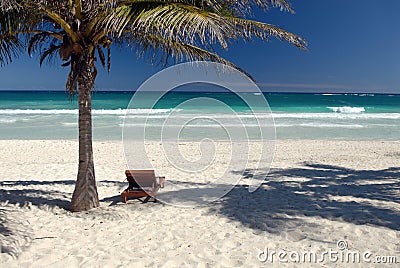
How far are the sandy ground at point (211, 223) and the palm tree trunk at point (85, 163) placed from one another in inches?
8.1

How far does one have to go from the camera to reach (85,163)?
562cm

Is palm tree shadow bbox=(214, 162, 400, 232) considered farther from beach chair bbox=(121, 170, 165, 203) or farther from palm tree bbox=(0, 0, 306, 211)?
palm tree bbox=(0, 0, 306, 211)

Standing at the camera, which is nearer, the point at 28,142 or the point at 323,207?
the point at 323,207

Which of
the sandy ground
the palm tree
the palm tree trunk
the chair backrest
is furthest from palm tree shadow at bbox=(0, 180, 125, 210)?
the palm tree

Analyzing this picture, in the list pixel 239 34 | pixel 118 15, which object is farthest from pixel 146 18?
pixel 239 34

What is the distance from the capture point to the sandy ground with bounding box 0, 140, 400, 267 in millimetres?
4004

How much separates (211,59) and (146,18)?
2109mm

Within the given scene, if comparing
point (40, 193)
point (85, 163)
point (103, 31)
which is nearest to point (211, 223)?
point (85, 163)

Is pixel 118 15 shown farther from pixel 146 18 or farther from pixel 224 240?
pixel 224 240

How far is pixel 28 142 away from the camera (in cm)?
1504

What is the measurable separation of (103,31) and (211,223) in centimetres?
310

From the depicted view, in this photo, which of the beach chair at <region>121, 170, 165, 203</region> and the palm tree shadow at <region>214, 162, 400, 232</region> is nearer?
the palm tree shadow at <region>214, 162, 400, 232</region>

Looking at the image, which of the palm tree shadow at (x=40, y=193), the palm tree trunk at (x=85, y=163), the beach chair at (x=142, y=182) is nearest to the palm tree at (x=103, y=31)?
the palm tree trunk at (x=85, y=163)

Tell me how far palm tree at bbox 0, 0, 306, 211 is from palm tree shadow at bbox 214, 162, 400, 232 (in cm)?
243
